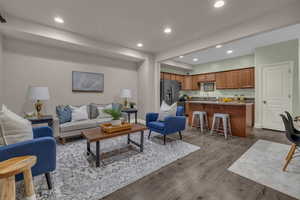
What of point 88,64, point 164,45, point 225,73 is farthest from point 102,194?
point 225,73

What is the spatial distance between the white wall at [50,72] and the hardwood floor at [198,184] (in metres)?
3.37

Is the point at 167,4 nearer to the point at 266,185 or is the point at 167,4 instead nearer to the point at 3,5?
the point at 3,5

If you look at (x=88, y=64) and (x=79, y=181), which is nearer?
(x=79, y=181)

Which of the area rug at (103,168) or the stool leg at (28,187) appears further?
the area rug at (103,168)

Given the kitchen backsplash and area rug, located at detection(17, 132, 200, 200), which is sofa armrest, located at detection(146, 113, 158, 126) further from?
the kitchen backsplash

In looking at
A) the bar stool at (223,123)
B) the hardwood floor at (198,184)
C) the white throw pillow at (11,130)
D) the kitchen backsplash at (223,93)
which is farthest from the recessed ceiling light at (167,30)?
the kitchen backsplash at (223,93)

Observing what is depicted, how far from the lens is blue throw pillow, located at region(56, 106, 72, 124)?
3.36 m

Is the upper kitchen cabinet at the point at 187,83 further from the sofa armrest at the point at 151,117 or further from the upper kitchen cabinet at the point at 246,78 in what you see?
the sofa armrest at the point at 151,117

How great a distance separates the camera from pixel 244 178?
6.06ft

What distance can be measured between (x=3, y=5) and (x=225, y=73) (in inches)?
275

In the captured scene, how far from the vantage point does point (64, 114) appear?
11.2 ft

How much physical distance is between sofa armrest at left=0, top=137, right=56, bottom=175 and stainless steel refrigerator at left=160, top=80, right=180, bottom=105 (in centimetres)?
478

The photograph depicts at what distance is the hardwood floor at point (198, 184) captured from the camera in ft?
5.02

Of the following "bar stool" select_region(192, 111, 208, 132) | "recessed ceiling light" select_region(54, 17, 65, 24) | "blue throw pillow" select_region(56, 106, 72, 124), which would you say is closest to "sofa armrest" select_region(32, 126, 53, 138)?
"blue throw pillow" select_region(56, 106, 72, 124)
